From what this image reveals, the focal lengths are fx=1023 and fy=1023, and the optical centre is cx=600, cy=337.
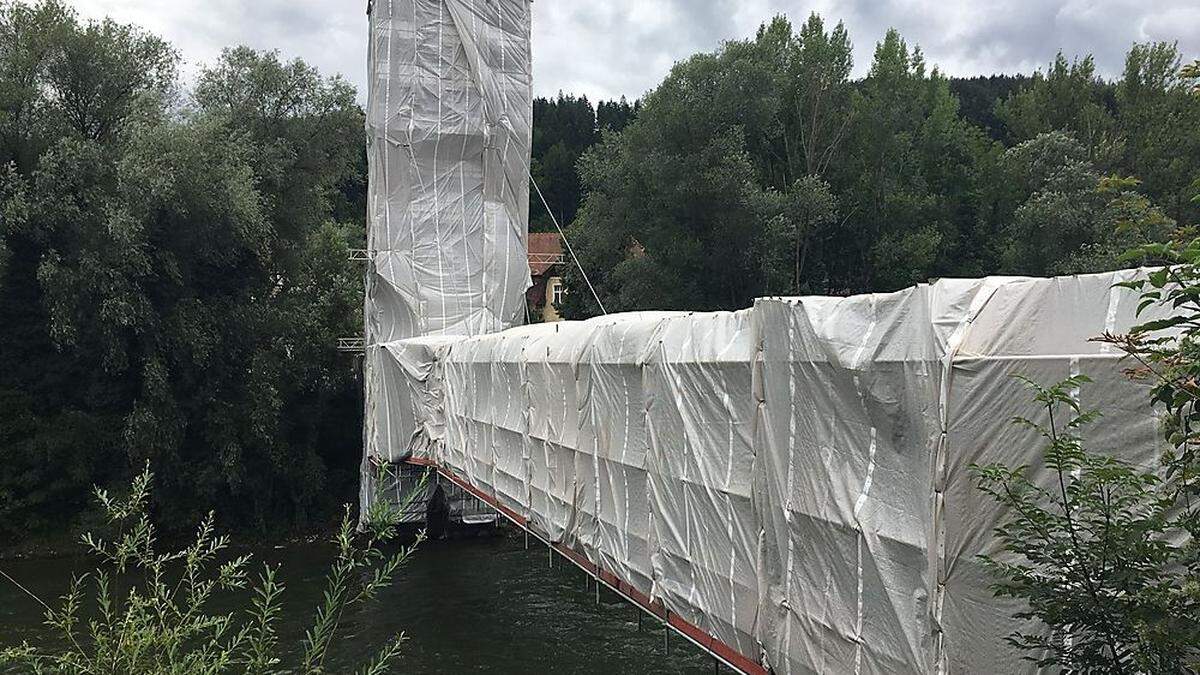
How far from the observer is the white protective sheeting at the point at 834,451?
3.69 metres

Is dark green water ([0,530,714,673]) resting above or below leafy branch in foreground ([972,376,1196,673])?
below

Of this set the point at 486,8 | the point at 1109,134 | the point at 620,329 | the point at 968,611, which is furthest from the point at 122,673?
the point at 1109,134

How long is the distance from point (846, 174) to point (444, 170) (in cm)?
1382

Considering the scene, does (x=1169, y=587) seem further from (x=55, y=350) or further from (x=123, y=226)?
(x=55, y=350)

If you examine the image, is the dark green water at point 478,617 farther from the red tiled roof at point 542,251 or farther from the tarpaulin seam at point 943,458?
the red tiled roof at point 542,251

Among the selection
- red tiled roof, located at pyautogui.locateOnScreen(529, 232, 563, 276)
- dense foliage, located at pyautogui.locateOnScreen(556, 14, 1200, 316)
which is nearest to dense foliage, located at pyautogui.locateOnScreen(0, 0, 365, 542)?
dense foliage, located at pyautogui.locateOnScreen(556, 14, 1200, 316)

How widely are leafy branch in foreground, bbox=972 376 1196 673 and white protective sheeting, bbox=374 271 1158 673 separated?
27 centimetres

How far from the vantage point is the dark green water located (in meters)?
13.8

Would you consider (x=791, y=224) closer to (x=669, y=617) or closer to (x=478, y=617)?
(x=478, y=617)

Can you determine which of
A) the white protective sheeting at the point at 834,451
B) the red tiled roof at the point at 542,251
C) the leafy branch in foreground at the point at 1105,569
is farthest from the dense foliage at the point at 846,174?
the leafy branch in foreground at the point at 1105,569

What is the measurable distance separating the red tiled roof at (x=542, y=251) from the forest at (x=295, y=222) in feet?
37.9

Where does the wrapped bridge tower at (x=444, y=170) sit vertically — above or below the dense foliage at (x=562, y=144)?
below

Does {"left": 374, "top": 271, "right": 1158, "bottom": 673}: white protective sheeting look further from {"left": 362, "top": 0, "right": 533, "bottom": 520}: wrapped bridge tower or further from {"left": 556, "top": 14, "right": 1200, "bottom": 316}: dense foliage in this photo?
{"left": 556, "top": 14, "right": 1200, "bottom": 316}: dense foliage

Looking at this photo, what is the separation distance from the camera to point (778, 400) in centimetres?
550
